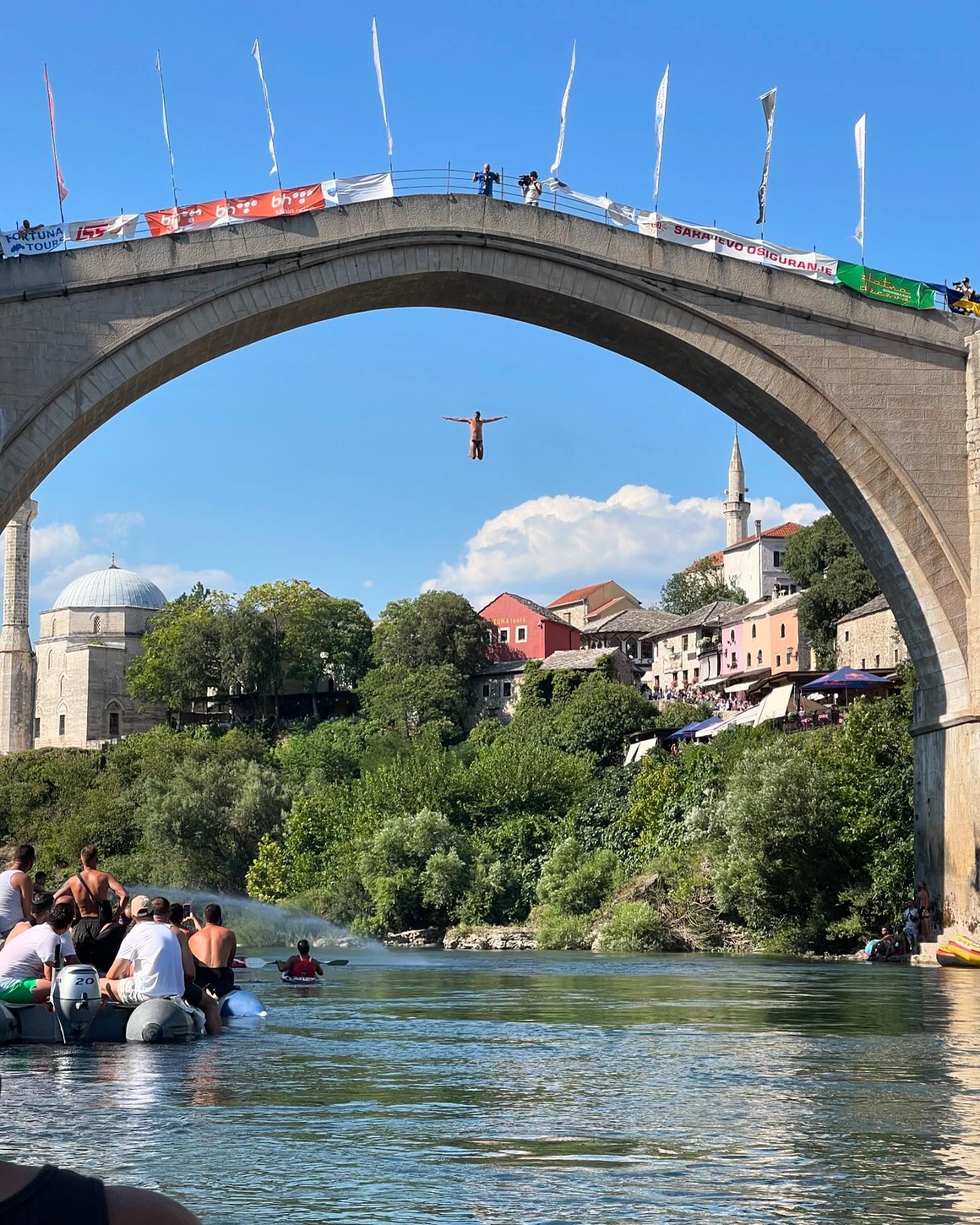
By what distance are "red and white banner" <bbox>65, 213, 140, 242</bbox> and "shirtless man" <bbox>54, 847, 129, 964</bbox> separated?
43.7ft

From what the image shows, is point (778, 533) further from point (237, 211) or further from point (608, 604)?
point (237, 211)

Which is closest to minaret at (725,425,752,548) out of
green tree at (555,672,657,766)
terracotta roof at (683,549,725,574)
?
terracotta roof at (683,549,725,574)

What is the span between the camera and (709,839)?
1339 inches

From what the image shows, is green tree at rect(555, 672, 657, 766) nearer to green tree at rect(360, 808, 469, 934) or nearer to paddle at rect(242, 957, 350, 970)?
green tree at rect(360, 808, 469, 934)

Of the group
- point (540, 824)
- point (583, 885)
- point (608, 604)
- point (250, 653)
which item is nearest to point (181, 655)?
point (250, 653)

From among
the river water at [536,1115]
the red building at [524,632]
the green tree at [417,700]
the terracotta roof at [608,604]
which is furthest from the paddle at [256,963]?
the terracotta roof at [608,604]

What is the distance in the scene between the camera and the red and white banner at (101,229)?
82.2ft

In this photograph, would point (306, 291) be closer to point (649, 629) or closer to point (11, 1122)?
point (11, 1122)

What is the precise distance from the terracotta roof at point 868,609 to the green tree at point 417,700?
2278 centimetres

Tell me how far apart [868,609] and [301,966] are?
4384cm

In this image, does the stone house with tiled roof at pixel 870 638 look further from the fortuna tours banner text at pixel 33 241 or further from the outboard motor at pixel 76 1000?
the outboard motor at pixel 76 1000

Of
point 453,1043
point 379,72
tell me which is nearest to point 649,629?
point 379,72

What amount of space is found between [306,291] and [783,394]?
25.6ft

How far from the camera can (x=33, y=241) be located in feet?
81.3
